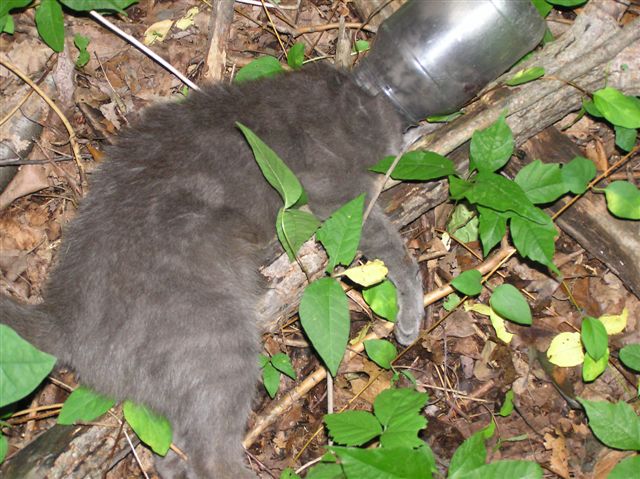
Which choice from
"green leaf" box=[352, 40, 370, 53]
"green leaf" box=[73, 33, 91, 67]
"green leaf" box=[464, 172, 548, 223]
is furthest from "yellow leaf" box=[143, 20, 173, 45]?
"green leaf" box=[464, 172, 548, 223]

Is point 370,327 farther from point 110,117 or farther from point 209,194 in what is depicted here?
point 110,117

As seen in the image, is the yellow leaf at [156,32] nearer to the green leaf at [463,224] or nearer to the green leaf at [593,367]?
the green leaf at [463,224]

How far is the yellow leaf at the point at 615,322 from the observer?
2.71 m

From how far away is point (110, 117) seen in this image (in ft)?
10.6

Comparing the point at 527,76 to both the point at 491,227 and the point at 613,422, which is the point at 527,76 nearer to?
the point at 491,227

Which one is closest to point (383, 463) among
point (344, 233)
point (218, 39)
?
point (344, 233)

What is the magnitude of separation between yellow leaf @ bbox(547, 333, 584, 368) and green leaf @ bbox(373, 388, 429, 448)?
68 cm

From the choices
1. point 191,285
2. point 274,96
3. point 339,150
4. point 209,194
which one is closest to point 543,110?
point 339,150

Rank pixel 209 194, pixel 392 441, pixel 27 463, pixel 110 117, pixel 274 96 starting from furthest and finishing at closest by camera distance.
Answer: pixel 110 117 → pixel 274 96 → pixel 209 194 → pixel 27 463 → pixel 392 441

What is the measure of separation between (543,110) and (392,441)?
1.55 meters

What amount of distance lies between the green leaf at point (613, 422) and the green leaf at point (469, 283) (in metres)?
0.56

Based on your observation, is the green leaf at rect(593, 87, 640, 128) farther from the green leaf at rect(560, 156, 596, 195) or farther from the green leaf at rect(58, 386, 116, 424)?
the green leaf at rect(58, 386, 116, 424)

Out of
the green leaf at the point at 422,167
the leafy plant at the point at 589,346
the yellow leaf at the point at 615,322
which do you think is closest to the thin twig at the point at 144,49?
the green leaf at the point at 422,167

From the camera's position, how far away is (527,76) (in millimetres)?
2705
